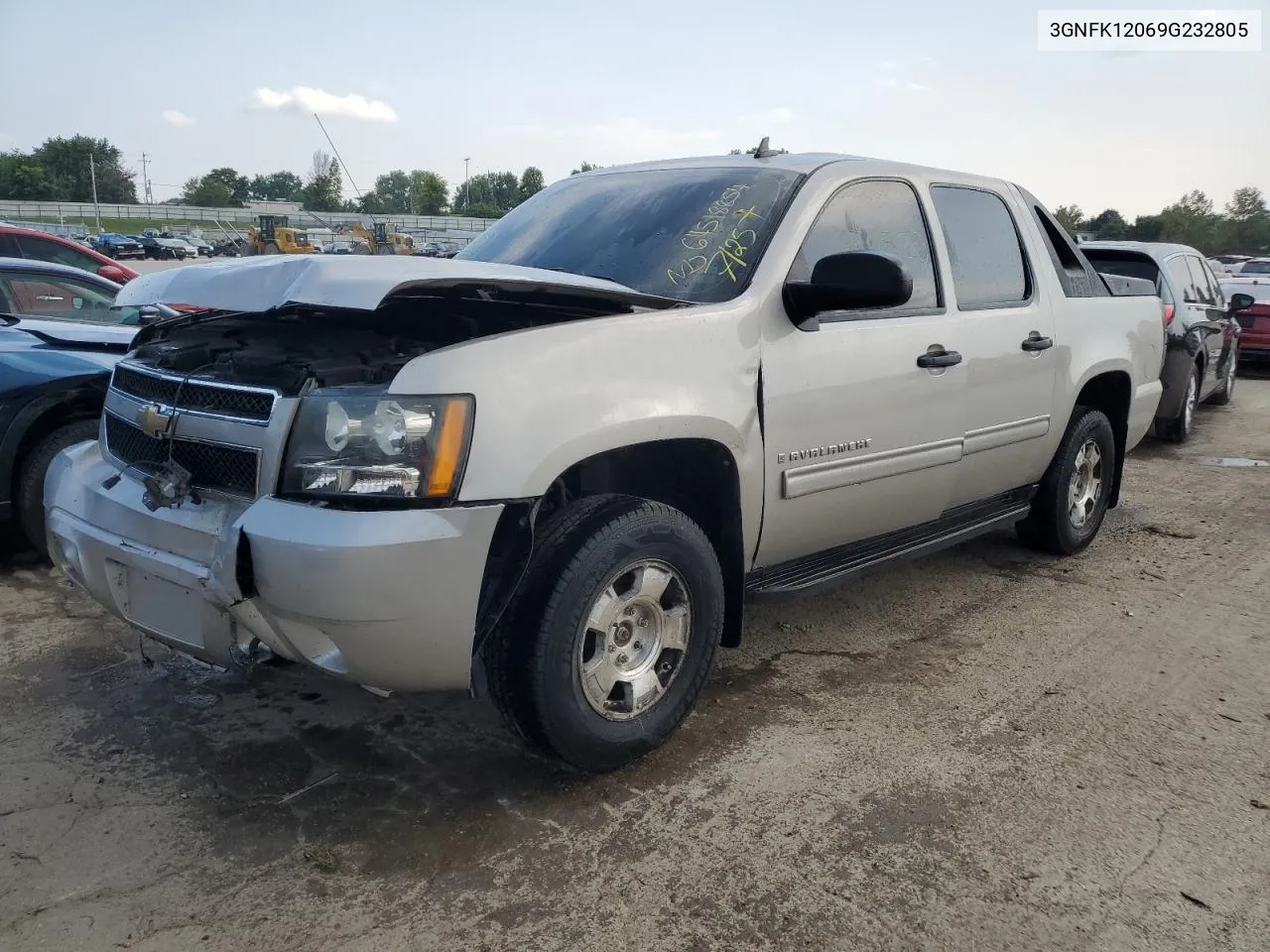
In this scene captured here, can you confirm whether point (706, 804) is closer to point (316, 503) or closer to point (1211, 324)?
point (316, 503)

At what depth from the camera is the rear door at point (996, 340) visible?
413 cm

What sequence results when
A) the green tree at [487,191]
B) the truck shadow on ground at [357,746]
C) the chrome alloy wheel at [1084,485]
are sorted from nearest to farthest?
the truck shadow on ground at [357,746] < the chrome alloy wheel at [1084,485] < the green tree at [487,191]

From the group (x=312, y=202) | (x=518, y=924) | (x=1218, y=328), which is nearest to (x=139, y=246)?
(x=312, y=202)

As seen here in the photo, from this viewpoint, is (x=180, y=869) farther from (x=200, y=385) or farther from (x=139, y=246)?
(x=139, y=246)

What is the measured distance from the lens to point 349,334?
2.84 meters

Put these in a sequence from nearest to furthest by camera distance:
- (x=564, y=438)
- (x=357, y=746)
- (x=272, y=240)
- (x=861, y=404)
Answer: (x=564, y=438), (x=357, y=746), (x=861, y=404), (x=272, y=240)

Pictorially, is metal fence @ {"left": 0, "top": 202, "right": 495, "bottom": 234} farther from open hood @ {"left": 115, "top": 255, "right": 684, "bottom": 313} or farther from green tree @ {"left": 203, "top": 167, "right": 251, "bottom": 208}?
open hood @ {"left": 115, "top": 255, "right": 684, "bottom": 313}

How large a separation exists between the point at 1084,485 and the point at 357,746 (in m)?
3.95

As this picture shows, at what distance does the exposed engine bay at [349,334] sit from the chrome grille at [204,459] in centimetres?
20

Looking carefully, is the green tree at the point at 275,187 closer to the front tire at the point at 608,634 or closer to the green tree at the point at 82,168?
the green tree at the point at 82,168

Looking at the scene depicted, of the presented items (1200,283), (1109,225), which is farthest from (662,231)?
(1109,225)

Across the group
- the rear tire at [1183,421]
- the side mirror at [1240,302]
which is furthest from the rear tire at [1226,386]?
the rear tire at [1183,421]

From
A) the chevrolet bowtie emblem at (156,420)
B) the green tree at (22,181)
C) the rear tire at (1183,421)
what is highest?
the green tree at (22,181)

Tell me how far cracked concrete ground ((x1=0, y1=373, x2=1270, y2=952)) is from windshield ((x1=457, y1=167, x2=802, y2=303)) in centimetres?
149
